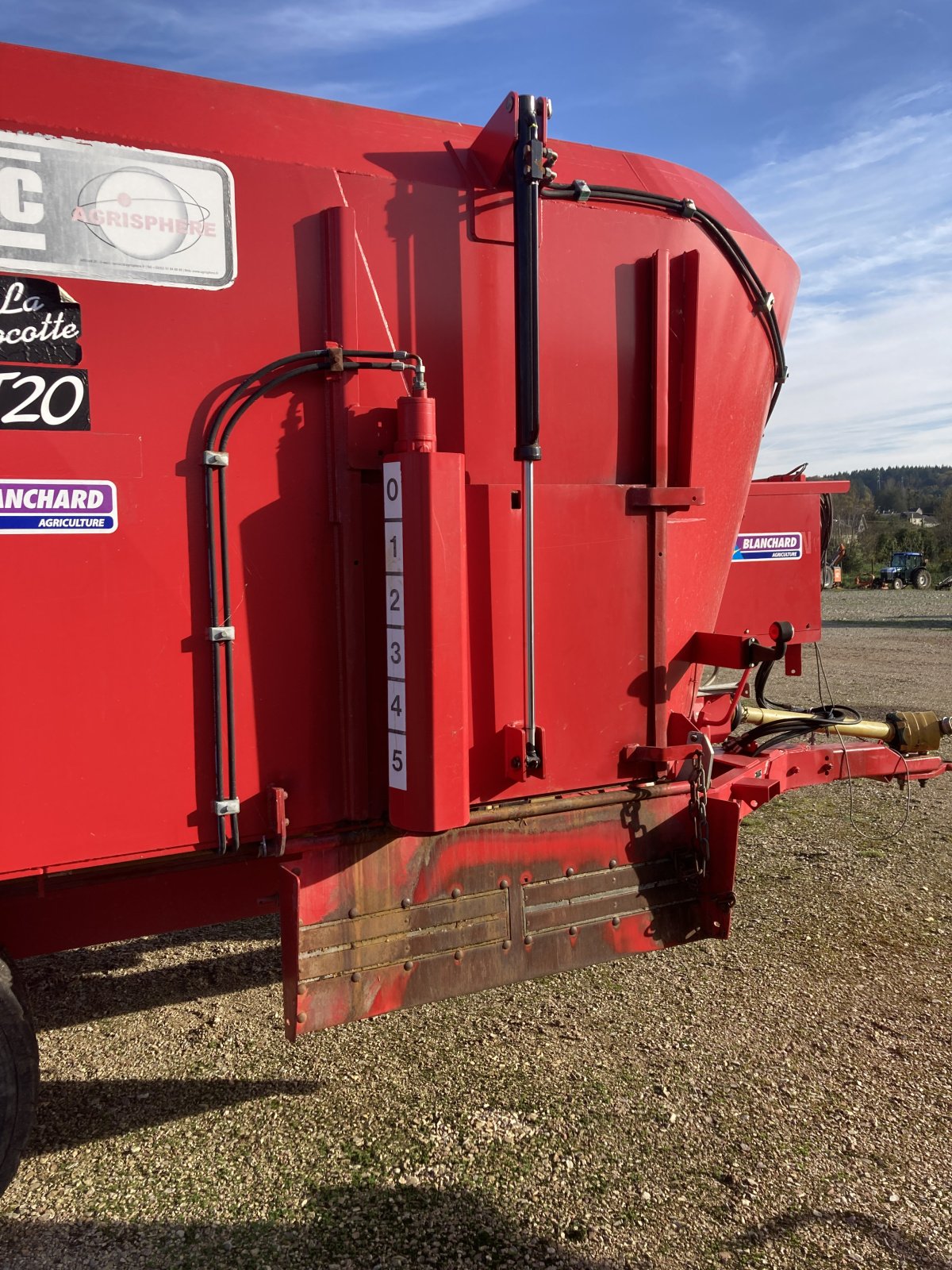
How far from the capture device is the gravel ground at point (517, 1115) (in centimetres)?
238

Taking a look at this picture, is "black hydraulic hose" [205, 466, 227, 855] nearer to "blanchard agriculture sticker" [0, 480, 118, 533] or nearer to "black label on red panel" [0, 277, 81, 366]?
"blanchard agriculture sticker" [0, 480, 118, 533]

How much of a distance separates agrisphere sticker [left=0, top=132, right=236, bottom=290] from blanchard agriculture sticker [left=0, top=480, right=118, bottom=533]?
20.2 inches

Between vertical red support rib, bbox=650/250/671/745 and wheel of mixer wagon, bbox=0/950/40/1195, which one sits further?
vertical red support rib, bbox=650/250/671/745

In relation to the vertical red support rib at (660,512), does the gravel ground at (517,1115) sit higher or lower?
lower

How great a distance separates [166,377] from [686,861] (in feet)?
7.28

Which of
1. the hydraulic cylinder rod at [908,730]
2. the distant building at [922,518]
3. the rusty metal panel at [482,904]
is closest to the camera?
the rusty metal panel at [482,904]

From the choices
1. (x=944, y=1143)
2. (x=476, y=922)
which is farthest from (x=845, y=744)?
(x=476, y=922)

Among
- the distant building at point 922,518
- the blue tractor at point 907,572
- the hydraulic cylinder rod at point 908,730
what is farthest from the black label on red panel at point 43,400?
the distant building at point 922,518

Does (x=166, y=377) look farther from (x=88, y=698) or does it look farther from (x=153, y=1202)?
(x=153, y=1202)

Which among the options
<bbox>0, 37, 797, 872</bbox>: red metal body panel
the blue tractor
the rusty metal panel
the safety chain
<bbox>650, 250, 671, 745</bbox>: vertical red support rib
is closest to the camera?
<bbox>0, 37, 797, 872</bbox>: red metal body panel

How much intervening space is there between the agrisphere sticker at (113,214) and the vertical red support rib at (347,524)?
0.28 meters

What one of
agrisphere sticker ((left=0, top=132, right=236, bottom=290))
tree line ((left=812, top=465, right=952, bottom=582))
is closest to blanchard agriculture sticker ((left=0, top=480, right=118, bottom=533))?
agrisphere sticker ((left=0, top=132, right=236, bottom=290))

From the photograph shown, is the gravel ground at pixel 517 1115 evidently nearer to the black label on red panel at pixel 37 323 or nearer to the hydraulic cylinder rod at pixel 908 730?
the hydraulic cylinder rod at pixel 908 730

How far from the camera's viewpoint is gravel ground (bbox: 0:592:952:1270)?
93.7 inches
